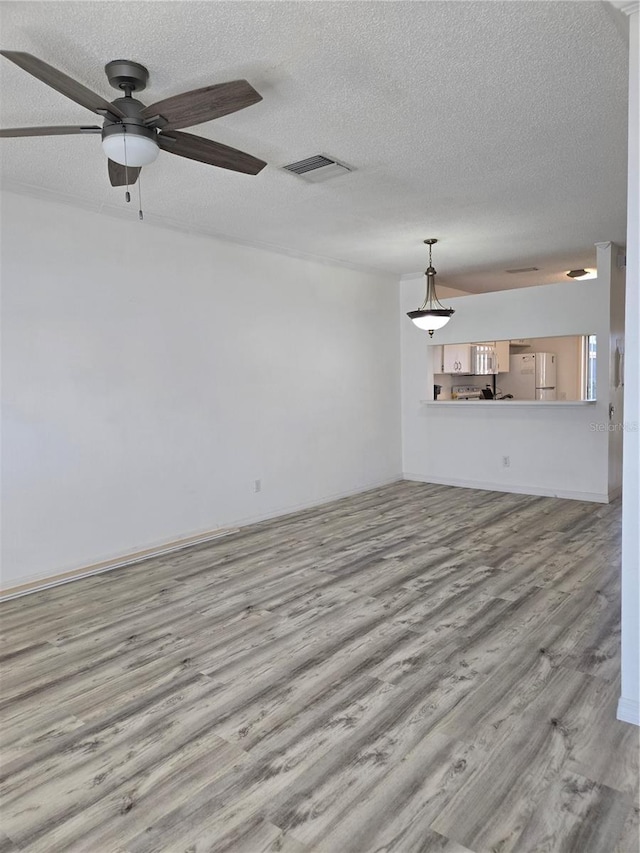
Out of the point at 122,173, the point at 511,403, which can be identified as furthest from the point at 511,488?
the point at 122,173

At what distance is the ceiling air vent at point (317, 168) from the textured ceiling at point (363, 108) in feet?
0.24

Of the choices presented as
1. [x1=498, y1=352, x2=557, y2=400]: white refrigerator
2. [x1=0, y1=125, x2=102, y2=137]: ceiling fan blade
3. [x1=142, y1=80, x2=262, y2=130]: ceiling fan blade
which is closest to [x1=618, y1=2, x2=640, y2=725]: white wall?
[x1=142, y1=80, x2=262, y2=130]: ceiling fan blade

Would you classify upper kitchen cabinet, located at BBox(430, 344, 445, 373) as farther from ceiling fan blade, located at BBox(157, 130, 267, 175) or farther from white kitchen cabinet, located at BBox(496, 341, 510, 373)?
ceiling fan blade, located at BBox(157, 130, 267, 175)

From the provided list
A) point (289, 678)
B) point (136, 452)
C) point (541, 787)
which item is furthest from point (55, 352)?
point (541, 787)

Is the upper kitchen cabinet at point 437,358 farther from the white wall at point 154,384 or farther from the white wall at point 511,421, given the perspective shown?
the white wall at point 154,384

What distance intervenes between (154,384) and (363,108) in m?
2.80

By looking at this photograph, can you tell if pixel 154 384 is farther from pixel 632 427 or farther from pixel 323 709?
pixel 632 427

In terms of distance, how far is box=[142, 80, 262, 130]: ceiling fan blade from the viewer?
2.09 metres

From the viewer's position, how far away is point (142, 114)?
2.28 metres

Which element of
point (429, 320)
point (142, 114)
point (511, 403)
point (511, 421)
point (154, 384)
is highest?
point (142, 114)

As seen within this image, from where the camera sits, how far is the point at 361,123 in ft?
9.71

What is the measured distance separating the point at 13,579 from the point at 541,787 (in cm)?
351

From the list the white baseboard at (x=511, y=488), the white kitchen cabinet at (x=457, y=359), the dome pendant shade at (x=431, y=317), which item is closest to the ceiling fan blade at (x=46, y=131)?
the dome pendant shade at (x=431, y=317)

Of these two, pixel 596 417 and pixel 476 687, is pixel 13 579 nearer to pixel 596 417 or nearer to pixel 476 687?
pixel 476 687
